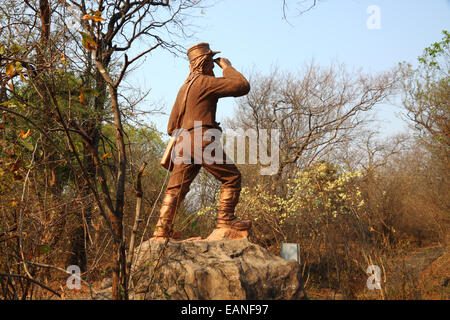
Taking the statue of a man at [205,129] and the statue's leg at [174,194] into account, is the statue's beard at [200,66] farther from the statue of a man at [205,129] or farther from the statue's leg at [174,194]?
the statue's leg at [174,194]

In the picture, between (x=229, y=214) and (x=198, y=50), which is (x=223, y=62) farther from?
(x=229, y=214)

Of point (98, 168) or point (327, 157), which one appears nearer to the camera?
point (98, 168)

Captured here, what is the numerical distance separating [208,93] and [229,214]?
1421mm

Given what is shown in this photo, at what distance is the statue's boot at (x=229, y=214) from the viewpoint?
15.1 ft

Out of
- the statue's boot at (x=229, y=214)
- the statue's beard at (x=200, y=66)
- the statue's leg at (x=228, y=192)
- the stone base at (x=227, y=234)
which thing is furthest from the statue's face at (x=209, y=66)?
the stone base at (x=227, y=234)

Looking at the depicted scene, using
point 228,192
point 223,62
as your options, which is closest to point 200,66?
point 223,62

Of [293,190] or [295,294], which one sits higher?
[293,190]

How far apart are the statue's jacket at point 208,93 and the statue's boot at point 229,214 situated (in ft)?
2.70

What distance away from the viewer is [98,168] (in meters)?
2.29
